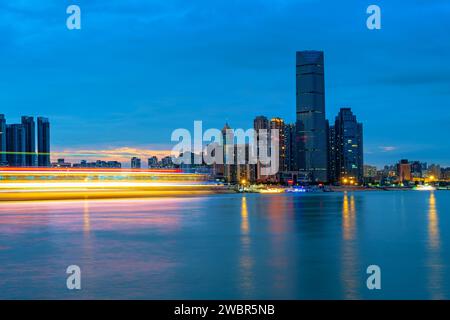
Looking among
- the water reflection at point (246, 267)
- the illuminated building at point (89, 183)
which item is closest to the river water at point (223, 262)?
the water reflection at point (246, 267)

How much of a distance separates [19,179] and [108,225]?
49689 millimetres

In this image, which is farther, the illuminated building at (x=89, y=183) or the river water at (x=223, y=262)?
the illuminated building at (x=89, y=183)

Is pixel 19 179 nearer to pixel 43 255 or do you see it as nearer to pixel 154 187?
pixel 154 187

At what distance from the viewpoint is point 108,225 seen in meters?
33.6

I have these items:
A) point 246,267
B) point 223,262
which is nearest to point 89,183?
point 223,262

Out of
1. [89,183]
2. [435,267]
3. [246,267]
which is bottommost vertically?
[435,267]

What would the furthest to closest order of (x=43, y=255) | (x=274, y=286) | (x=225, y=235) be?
(x=225, y=235) → (x=43, y=255) → (x=274, y=286)

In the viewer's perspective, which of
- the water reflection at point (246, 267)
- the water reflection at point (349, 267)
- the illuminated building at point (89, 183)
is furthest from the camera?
the illuminated building at point (89, 183)

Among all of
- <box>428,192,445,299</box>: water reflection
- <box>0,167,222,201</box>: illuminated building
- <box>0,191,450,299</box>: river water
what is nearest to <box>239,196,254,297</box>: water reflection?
<box>0,191,450,299</box>: river water

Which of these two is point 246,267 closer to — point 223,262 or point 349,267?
point 223,262

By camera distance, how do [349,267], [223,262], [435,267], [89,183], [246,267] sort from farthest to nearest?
1. [89,183]
2. [223,262]
3. [435,267]
4. [246,267]
5. [349,267]

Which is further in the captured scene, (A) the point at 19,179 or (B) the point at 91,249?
(A) the point at 19,179

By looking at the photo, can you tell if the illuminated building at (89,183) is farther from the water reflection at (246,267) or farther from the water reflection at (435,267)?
the water reflection at (435,267)
